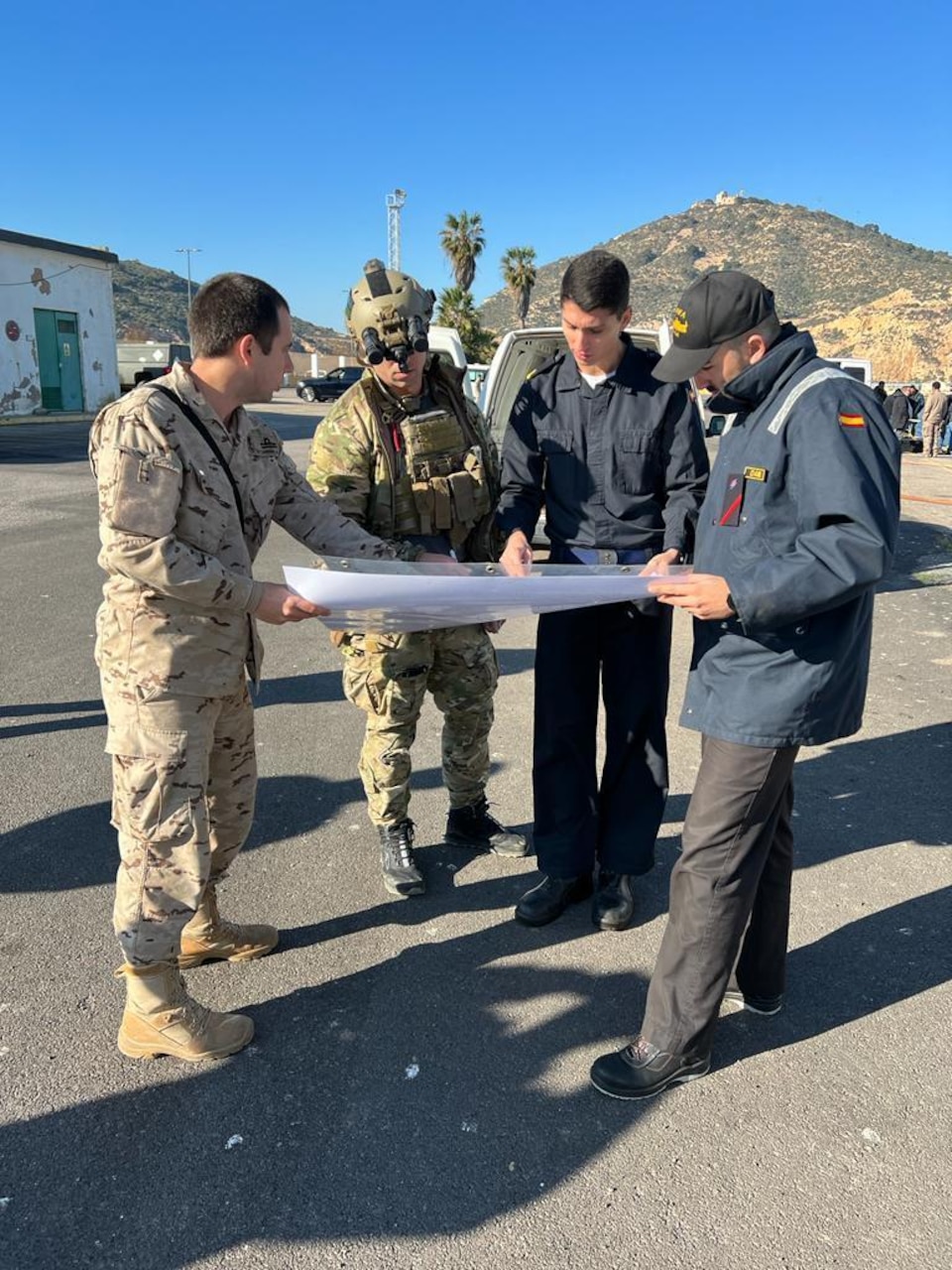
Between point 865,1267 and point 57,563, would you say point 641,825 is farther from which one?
point 57,563

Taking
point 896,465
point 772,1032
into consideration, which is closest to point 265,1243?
point 772,1032

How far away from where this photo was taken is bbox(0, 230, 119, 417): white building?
82.8 feet

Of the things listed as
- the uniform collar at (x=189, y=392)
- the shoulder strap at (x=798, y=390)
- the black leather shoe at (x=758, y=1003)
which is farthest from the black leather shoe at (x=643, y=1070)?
the uniform collar at (x=189, y=392)

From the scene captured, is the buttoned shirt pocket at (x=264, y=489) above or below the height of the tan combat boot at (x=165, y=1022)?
above

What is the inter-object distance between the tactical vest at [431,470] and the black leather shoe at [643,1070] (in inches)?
70.5

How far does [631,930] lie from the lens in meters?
3.01

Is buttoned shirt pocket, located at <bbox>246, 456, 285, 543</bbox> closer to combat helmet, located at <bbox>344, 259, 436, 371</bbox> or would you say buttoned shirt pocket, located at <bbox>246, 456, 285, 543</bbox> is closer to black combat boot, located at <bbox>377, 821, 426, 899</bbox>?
combat helmet, located at <bbox>344, 259, 436, 371</bbox>

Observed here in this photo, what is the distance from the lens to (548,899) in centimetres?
307

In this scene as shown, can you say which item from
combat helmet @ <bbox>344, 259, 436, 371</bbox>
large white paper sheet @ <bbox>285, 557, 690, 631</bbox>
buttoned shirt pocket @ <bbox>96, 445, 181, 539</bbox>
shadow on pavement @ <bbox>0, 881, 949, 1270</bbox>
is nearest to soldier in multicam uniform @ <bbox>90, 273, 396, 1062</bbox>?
buttoned shirt pocket @ <bbox>96, 445, 181, 539</bbox>

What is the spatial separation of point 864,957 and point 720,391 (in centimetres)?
198

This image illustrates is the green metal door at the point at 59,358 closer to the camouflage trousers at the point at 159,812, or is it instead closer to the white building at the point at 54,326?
the white building at the point at 54,326

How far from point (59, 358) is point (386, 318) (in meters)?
29.0

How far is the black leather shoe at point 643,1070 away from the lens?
2262mm

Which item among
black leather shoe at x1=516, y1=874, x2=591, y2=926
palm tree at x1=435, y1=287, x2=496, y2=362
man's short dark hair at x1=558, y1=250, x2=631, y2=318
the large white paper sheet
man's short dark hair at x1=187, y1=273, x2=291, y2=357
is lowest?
black leather shoe at x1=516, y1=874, x2=591, y2=926
